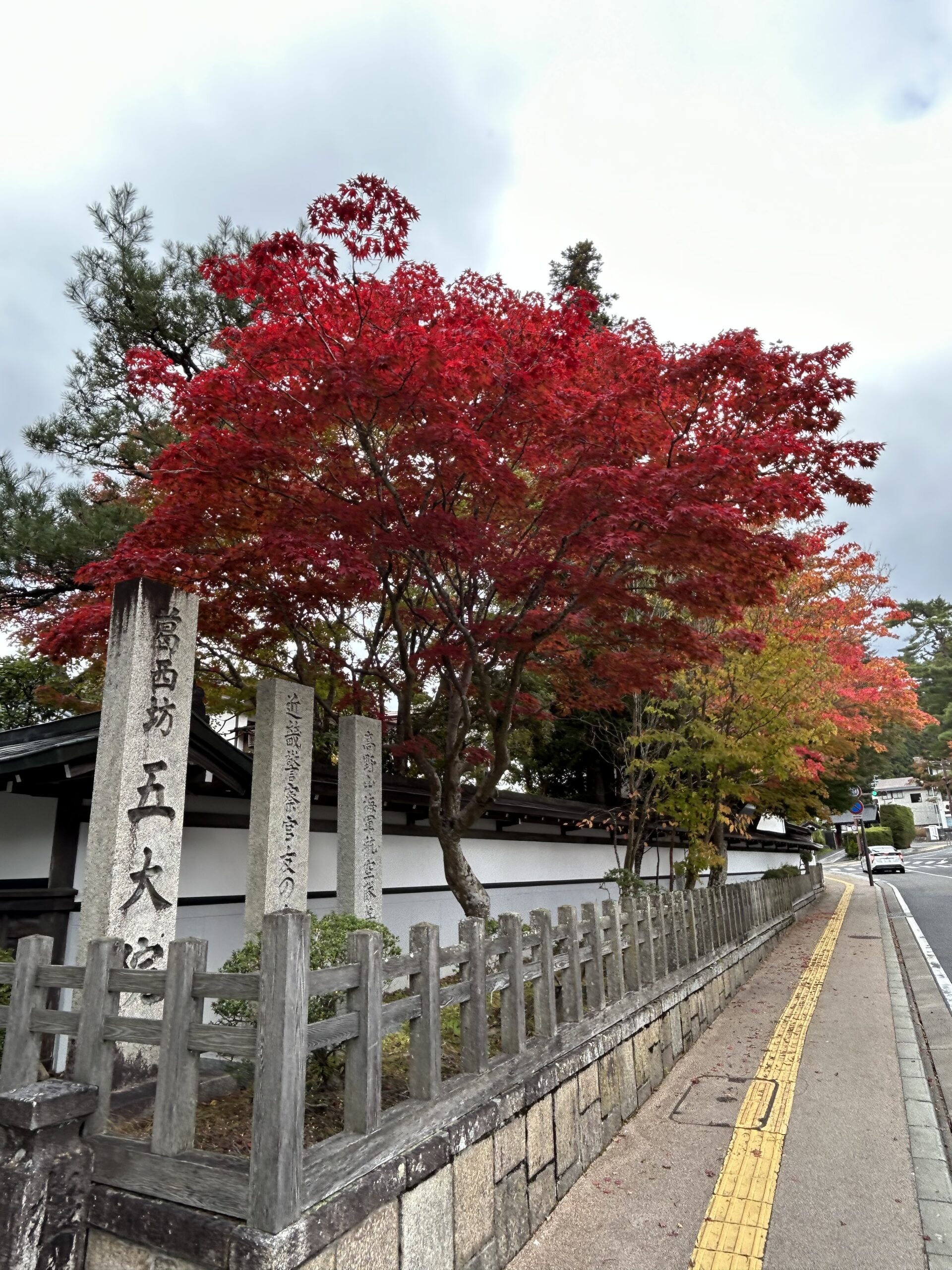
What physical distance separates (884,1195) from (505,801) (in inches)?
310

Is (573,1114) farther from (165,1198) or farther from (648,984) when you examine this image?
(165,1198)

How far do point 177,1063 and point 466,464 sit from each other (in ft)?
16.6

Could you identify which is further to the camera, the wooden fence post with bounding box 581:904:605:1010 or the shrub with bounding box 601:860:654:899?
the shrub with bounding box 601:860:654:899

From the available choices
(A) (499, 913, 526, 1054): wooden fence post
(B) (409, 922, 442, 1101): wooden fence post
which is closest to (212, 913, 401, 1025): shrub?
(B) (409, 922, 442, 1101): wooden fence post

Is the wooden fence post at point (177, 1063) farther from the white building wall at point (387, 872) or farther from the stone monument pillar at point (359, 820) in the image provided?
the stone monument pillar at point (359, 820)

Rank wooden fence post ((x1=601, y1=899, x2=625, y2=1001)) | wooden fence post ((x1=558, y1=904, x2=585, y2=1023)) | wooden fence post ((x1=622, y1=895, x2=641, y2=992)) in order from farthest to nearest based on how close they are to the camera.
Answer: wooden fence post ((x1=622, y1=895, x2=641, y2=992)) → wooden fence post ((x1=601, y1=899, x2=625, y2=1001)) → wooden fence post ((x1=558, y1=904, x2=585, y2=1023))

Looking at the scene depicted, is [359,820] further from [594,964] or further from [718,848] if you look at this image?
[718,848]

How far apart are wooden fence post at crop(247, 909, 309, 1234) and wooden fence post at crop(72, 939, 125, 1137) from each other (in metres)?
0.91

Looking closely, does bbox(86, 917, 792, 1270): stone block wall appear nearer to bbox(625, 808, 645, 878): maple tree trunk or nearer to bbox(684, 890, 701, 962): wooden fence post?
bbox(684, 890, 701, 962): wooden fence post

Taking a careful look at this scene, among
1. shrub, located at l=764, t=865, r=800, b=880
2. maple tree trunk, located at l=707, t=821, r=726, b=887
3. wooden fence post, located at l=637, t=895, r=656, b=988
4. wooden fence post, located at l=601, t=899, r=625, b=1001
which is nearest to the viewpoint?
wooden fence post, located at l=601, t=899, r=625, b=1001

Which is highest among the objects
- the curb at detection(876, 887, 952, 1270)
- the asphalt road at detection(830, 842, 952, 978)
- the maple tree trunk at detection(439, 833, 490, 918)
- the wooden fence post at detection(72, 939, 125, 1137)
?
the maple tree trunk at detection(439, 833, 490, 918)

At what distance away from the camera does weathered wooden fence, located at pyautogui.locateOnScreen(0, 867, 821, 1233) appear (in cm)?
301

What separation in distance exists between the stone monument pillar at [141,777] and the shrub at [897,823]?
6760 centimetres

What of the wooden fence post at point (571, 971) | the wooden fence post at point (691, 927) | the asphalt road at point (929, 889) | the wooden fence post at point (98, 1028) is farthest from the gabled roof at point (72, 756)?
the asphalt road at point (929, 889)
